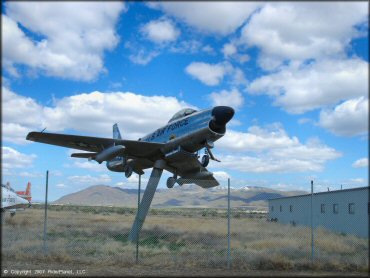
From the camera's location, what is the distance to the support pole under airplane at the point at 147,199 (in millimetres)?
13305

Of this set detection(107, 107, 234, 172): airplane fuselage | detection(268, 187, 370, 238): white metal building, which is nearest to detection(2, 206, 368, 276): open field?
detection(268, 187, 370, 238): white metal building

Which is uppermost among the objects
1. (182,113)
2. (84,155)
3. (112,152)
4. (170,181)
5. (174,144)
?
(182,113)

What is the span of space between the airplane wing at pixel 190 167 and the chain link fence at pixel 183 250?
5365 millimetres

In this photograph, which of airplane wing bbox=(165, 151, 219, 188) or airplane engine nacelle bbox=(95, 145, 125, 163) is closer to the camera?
airplane engine nacelle bbox=(95, 145, 125, 163)

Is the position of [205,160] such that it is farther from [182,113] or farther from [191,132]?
[182,113]

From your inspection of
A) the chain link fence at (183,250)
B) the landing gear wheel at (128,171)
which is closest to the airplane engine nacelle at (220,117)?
the chain link fence at (183,250)

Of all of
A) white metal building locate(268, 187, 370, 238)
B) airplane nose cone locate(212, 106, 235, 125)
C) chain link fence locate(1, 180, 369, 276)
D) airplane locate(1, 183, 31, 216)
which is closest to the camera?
chain link fence locate(1, 180, 369, 276)

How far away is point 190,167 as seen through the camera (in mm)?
20859

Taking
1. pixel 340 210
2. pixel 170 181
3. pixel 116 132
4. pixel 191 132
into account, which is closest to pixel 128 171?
pixel 170 181

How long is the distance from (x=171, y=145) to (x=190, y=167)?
2.31 meters

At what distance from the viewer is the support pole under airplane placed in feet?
43.7

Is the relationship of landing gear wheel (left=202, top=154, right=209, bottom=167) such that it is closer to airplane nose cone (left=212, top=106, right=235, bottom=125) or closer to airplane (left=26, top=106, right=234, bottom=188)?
airplane (left=26, top=106, right=234, bottom=188)

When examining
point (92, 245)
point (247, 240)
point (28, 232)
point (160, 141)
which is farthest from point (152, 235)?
point (160, 141)

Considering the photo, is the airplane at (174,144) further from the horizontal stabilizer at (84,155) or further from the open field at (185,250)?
the open field at (185,250)
